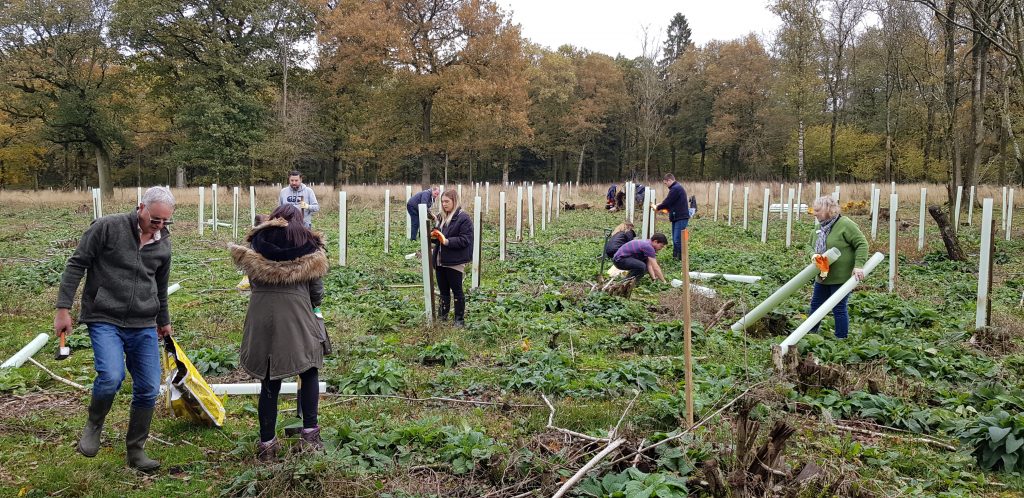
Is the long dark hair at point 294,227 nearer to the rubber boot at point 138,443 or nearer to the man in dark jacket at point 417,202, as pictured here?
the rubber boot at point 138,443

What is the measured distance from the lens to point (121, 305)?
3.97m

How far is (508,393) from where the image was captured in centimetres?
534

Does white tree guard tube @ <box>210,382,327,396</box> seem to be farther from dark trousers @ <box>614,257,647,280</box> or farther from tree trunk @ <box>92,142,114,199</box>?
tree trunk @ <box>92,142,114,199</box>

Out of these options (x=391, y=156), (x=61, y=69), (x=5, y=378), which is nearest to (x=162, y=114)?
(x=61, y=69)

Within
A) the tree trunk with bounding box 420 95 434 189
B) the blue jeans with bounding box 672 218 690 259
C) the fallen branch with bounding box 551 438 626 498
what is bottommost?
the fallen branch with bounding box 551 438 626 498

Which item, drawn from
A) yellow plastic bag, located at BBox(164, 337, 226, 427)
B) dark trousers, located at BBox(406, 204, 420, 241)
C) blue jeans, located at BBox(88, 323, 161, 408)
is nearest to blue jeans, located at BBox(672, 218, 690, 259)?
dark trousers, located at BBox(406, 204, 420, 241)

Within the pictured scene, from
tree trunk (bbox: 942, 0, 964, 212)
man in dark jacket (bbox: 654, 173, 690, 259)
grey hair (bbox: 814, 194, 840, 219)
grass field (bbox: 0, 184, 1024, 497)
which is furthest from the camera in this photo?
tree trunk (bbox: 942, 0, 964, 212)

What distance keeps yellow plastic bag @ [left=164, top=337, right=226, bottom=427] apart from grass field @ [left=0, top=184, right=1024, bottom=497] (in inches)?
4.6

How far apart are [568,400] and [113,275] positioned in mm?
3225

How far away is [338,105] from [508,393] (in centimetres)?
3589

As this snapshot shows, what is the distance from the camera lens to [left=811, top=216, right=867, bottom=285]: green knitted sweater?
22.3 ft

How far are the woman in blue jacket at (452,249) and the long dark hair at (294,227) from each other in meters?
3.54

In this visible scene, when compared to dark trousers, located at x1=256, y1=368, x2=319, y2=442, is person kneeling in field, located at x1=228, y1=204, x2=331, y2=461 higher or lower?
higher

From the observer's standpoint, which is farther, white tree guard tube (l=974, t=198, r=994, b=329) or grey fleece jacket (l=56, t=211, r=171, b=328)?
white tree guard tube (l=974, t=198, r=994, b=329)
